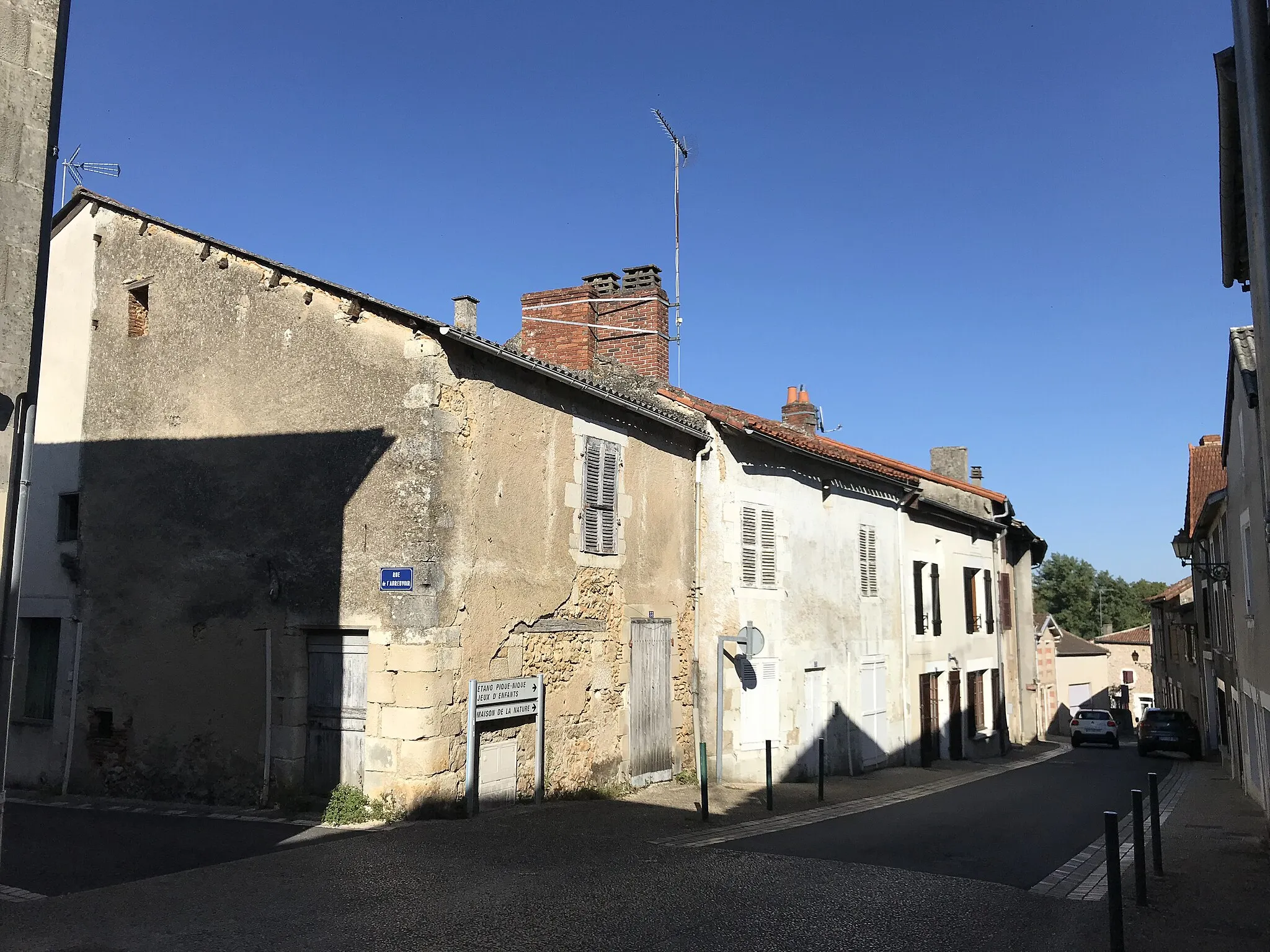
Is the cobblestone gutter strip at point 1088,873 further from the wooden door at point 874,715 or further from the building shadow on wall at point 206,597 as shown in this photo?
the building shadow on wall at point 206,597

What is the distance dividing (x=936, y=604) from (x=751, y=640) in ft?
32.5

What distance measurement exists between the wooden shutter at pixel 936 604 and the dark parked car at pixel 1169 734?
9.17 meters

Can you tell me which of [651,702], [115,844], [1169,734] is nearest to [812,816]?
[651,702]

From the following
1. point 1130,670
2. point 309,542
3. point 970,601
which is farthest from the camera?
point 1130,670

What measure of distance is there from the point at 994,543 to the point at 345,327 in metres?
19.6

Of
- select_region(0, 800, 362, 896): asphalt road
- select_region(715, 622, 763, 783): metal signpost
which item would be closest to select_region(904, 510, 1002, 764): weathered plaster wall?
select_region(715, 622, 763, 783): metal signpost

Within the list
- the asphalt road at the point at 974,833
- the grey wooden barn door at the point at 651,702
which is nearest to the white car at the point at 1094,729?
the asphalt road at the point at 974,833

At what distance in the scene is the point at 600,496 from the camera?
40.8ft

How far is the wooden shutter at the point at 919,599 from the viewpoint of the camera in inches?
785

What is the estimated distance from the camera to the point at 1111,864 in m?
6.01

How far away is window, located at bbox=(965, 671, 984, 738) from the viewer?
22672mm

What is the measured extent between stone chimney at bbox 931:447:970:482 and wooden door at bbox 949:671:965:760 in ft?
27.7

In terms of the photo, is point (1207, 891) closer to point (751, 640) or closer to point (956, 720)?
point (751, 640)

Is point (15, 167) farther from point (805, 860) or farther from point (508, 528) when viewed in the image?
point (805, 860)
